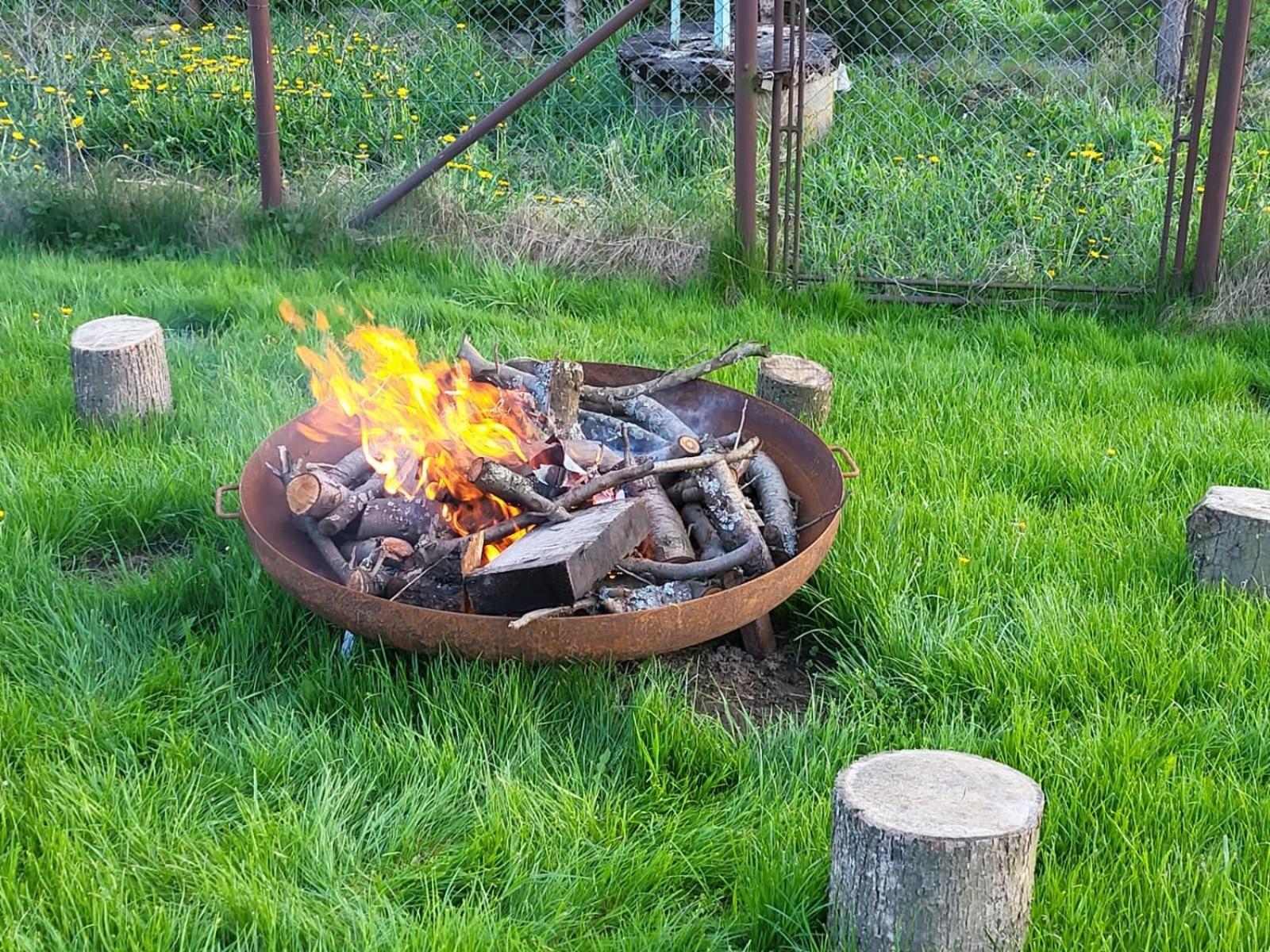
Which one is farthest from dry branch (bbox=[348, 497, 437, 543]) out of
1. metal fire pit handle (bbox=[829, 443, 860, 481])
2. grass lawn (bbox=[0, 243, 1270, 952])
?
metal fire pit handle (bbox=[829, 443, 860, 481])

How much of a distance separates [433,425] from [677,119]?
184 inches

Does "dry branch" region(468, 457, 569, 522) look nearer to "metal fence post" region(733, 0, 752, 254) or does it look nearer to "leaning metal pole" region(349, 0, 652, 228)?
"metal fence post" region(733, 0, 752, 254)

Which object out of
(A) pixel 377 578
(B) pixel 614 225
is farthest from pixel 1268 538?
(B) pixel 614 225

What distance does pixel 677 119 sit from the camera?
7762 mm

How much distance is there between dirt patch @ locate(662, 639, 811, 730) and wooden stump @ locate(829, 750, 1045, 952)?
842mm

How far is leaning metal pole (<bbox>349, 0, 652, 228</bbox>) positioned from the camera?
5953mm

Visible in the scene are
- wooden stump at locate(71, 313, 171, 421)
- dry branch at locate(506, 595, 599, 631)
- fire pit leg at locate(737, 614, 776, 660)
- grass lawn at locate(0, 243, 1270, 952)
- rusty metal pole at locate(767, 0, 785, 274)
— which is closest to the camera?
grass lawn at locate(0, 243, 1270, 952)

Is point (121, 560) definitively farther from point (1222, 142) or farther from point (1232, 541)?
point (1222, 142)

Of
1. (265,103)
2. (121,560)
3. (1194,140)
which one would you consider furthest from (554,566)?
(265,103)

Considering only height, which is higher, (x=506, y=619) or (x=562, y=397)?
(x=562, y=397)

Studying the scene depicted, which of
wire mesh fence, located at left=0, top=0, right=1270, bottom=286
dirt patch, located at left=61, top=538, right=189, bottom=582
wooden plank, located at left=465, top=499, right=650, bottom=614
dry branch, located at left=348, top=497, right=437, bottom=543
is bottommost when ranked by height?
dirt patch, located at left=61, top=538, right=189, bottom=582

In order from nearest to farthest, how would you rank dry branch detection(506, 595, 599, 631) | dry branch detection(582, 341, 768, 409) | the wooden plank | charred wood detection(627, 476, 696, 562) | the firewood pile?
1. dry branch detection(506, 595, 599, 631)
2. the wooden plank
3. the firewood pile
4. charred wood detection(627, 476, 696, 562)
5. dry branch detection(582, 341, 768, 409)

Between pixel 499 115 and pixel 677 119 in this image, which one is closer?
pixel 499 115

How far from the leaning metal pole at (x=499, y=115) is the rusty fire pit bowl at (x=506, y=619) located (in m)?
3.06
